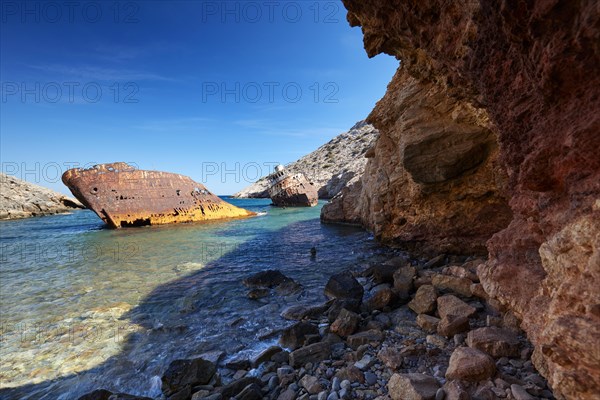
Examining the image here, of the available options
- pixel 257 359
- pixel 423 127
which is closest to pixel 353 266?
pixel 423 127

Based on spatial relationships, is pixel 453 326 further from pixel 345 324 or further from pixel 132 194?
pixel 132 194

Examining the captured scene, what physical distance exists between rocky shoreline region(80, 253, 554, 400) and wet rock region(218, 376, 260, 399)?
0.01 meters

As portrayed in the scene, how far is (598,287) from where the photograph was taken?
1563 mm

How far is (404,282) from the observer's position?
18.1 feet

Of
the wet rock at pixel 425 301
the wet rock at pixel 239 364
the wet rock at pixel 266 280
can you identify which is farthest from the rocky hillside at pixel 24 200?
the wet rock at pixel 425 301

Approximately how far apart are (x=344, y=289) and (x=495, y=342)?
2902mm

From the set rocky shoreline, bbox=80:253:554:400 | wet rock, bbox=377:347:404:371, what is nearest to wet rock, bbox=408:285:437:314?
rocky shoreline, bbox=80:253:554:400

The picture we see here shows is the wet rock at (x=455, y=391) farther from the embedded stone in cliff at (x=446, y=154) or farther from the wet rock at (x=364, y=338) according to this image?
the embedded stone in cliff at (x=446, y=154)

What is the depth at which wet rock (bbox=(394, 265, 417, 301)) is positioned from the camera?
17.4 feet

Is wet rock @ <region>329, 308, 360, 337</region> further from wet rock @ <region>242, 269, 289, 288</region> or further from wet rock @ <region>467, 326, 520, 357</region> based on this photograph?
wet rock @ <region>242, 269, 289, 288</region>

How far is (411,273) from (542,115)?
4293mm

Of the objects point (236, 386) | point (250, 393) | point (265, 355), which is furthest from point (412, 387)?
point (265, 355)

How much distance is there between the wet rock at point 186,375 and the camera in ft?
10.7

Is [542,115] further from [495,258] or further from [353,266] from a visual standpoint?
[353,266]
